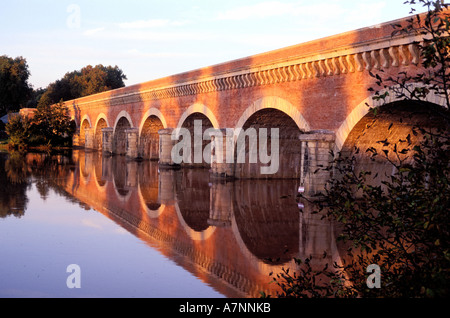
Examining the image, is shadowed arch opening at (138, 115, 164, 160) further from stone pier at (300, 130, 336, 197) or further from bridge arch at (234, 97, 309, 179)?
stone pier at (300, 130, 336, 197)

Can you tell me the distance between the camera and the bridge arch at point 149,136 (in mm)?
29141

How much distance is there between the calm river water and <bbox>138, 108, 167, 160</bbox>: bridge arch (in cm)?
1137

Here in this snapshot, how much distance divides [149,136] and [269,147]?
1248 centimetres

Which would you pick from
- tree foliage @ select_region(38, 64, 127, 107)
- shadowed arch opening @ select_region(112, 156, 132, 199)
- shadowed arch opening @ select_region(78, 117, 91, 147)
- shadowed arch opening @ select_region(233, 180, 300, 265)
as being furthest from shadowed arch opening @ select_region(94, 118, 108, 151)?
shadowed arch opening @ select_region(233, 180, 300, 265)

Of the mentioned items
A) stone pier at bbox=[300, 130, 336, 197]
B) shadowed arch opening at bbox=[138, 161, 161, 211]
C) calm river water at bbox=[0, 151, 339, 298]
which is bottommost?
calm river water at bbox=[0, 151, 339, 298]

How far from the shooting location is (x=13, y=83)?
57469 mm

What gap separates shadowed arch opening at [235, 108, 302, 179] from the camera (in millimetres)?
18734

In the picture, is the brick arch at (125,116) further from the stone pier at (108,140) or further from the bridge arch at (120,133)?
the stone pier at (108,140)

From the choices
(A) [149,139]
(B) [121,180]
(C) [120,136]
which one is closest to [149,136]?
(A) [149,139]

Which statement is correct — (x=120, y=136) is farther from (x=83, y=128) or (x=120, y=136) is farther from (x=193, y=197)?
(x=193, y=197)

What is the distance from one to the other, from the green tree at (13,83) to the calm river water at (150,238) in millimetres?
43954
